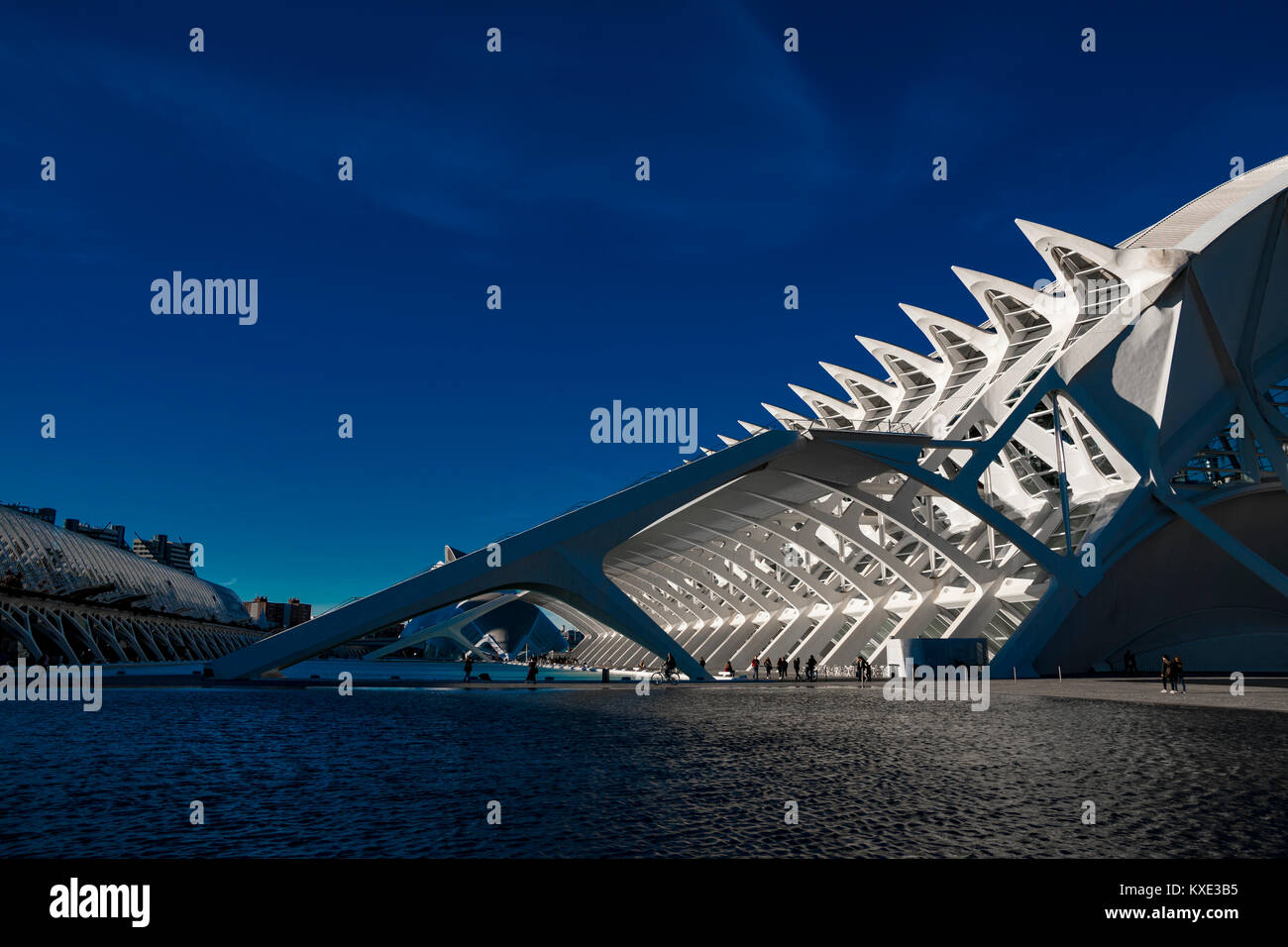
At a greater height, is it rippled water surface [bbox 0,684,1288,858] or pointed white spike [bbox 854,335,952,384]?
pointed white spike [bbox 854,335,952,384]

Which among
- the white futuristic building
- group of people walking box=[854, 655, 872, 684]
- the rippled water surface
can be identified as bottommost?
group of people walking box=[854, 655, 872, 684]

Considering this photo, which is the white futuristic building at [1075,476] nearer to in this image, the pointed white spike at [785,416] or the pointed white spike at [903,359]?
the pointed white spike at [903,359]

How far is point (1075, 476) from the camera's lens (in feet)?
124

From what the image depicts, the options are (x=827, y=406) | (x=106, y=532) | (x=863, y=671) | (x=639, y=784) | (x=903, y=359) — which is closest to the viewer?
(x=639, y=784)

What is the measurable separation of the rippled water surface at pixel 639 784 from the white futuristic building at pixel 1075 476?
44.8 ft

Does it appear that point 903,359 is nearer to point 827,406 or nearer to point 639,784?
point 827,406

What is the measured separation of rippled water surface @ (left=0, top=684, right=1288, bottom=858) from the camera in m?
6.08

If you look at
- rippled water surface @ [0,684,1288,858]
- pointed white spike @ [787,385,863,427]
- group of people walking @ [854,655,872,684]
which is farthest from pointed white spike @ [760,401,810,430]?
rippled water surface @ [0,684,1288,858]

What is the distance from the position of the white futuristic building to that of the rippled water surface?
13.7 m

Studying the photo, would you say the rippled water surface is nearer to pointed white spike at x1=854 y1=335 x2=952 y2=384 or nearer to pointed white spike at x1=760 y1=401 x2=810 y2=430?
pointed white spike at x1=854 y1=335 x2=952 y2=384

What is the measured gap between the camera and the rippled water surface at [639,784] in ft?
20.0

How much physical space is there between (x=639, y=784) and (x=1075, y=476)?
113ft

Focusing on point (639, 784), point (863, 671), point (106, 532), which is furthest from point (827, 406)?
point (106, 532)

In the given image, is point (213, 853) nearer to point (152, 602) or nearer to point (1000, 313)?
point (1000, 313)
